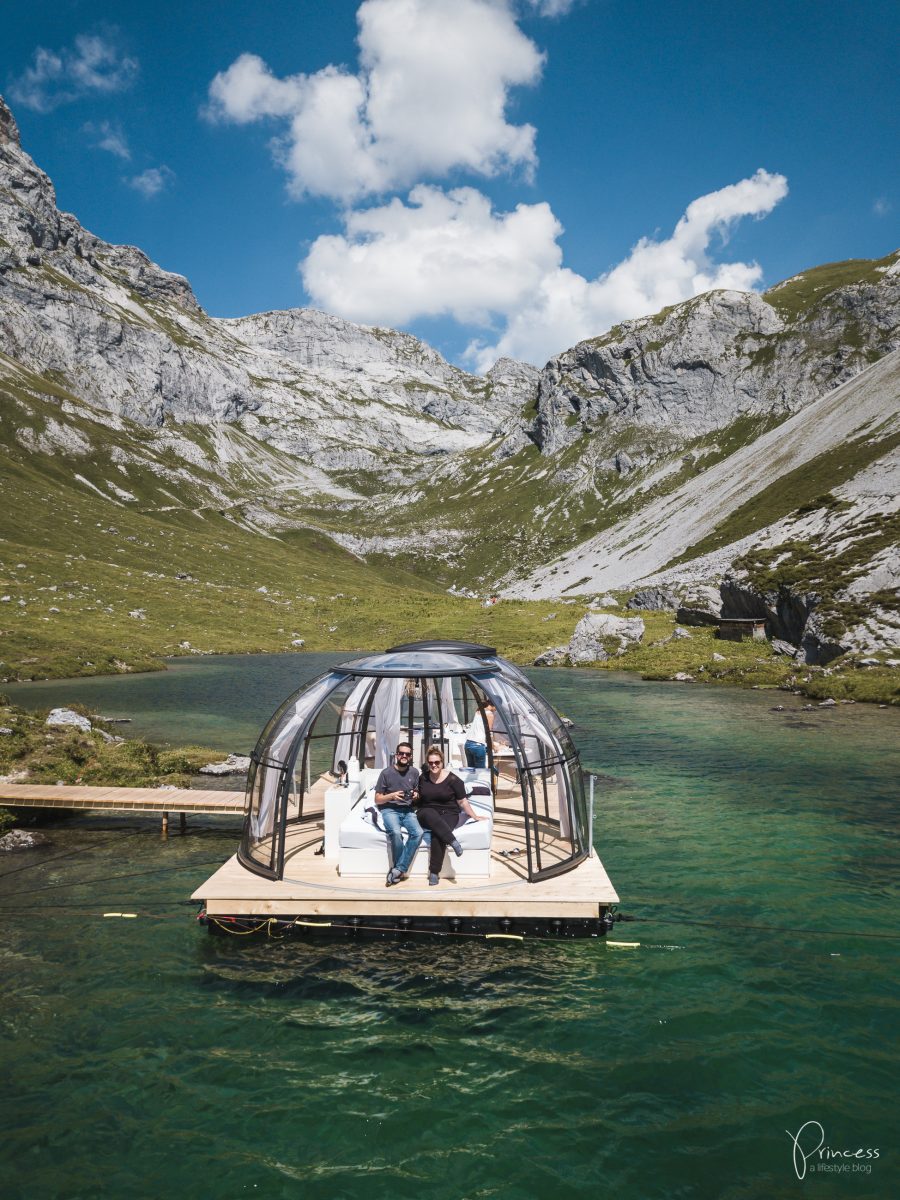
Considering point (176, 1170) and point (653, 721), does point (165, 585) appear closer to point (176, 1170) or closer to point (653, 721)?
point (653, 721)

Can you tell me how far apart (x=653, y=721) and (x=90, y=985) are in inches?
1375

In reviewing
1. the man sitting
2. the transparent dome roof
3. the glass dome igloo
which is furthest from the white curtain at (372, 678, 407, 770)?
the man sitting

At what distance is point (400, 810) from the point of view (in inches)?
629

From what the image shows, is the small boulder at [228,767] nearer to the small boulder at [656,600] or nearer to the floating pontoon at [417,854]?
the floating pontoon at [417,854]

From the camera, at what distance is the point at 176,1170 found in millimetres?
9242

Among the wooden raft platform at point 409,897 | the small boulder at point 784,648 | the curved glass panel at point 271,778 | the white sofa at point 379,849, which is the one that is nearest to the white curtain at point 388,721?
the curved glass panel at point 271,778

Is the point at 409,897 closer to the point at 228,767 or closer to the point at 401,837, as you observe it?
the point at 401,837

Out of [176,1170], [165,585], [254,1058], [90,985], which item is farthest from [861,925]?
[165,585]

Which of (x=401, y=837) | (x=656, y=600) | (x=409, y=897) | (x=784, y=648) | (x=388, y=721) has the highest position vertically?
(x=656, y=600)

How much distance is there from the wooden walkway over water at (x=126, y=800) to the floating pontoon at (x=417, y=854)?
10.9ft

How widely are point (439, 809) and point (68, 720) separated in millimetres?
27054

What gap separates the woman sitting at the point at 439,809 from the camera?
15.6 metres

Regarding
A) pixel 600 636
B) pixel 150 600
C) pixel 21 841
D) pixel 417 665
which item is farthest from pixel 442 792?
pixel 150 600

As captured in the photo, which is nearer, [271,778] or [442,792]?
[442,792]
